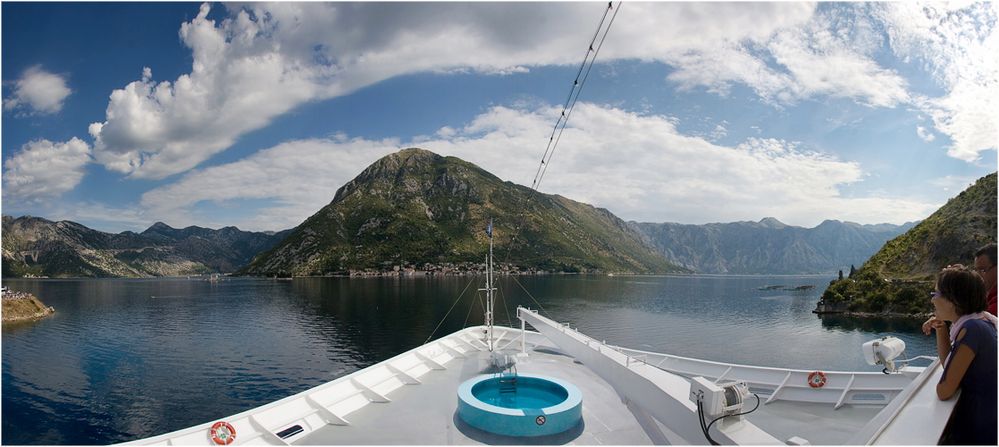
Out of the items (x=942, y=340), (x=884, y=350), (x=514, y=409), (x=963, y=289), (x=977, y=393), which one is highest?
(x=963, y=289)

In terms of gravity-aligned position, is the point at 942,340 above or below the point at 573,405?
above

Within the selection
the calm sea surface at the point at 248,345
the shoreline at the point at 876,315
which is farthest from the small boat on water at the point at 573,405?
the shoreline at the point at 876,315

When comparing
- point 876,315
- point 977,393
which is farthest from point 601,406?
point 876,315

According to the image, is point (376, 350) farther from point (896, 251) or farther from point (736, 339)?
point (896, 251)

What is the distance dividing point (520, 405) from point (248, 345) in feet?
139

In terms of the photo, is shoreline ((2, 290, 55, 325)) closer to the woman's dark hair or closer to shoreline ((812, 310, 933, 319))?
the woman's dark hair

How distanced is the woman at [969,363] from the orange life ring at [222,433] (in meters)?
12.2

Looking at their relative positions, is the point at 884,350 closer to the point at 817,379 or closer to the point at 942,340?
the point at 817,379

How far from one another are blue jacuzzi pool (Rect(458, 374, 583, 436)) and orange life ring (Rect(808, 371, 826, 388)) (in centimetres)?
841

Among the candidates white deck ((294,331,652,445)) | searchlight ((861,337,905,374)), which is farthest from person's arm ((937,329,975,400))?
searchlight ((861,337,905,374))

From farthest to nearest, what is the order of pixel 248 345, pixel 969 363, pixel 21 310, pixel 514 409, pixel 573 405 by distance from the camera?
pixel 21 310 → pixel 248 345 → pixel 573 405 → pixel 514 409 → pixel 969 363

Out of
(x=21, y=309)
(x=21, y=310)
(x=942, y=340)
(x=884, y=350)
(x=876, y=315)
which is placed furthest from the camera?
(x=876, y=315)

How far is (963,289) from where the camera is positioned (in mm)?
3283

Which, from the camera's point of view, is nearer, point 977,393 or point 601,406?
point 977,393
